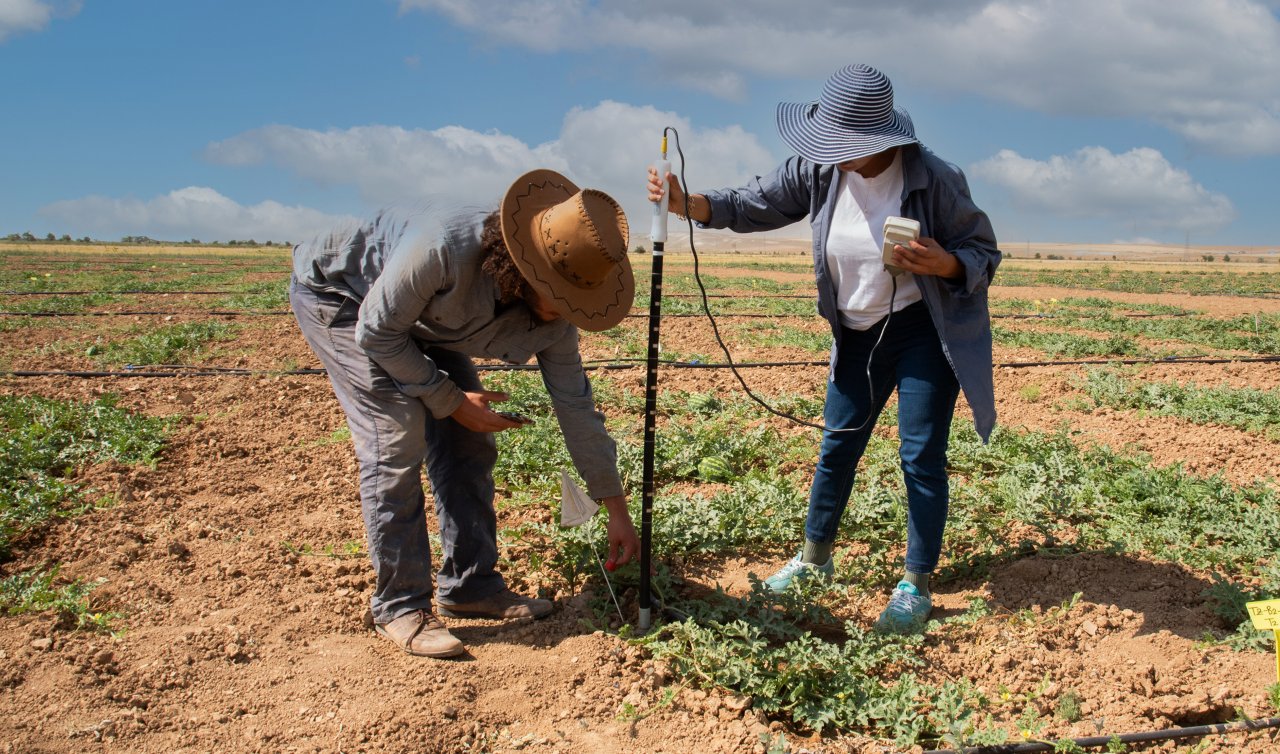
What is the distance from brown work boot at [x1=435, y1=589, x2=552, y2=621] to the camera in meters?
3.18

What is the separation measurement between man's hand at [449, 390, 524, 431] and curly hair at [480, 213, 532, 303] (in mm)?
398

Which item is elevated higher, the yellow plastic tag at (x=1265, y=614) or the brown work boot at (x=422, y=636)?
the yellow plastic tag at (x=1265, y=614)

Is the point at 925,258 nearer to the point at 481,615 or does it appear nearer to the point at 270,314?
the point at 481,615

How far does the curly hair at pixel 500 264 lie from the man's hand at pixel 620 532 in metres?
0.87

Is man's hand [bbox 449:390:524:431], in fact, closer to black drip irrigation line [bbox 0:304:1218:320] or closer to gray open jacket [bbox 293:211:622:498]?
gray open jacket [bbox 293:211:622:498]

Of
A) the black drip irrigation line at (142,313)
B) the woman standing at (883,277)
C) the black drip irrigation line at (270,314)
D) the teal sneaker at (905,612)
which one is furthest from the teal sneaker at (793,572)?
the black drip irrigation line at (142,313)

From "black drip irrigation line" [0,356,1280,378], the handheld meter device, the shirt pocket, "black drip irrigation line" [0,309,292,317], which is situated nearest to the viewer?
the handheld meter device

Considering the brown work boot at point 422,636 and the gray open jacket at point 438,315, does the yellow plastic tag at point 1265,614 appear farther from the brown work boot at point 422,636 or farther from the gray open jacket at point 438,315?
the brown work boot at point 422,636

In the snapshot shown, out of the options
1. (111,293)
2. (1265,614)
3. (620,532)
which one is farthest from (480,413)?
(111,293)

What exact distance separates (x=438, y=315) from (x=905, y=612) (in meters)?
1.82

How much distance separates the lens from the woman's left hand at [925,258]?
2.65 meters

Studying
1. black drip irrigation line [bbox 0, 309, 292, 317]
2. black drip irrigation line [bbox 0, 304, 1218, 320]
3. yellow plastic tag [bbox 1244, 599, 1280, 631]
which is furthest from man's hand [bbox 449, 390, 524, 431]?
black drip irrigation line [bbox 0, 309, 292, 317]

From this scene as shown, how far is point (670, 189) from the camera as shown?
291 centimetres

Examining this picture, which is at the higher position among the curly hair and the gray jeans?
the curly hair
